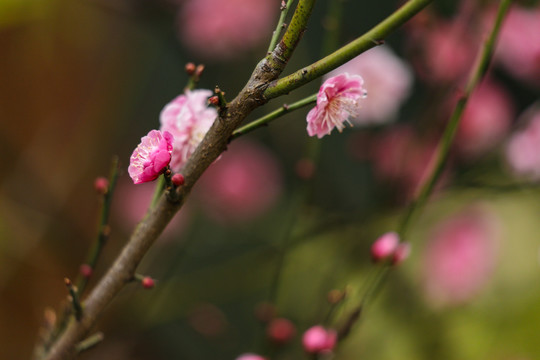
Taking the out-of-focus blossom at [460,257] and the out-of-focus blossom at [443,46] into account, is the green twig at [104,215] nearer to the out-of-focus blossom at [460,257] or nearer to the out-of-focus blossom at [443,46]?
the out-of-focus blossom at [443,46]

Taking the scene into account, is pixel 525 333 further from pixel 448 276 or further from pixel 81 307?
pixel 81 307

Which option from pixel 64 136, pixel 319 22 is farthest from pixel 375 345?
pixel 64 136

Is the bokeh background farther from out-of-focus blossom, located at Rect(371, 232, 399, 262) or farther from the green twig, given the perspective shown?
the green twig

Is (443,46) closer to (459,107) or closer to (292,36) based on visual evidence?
(459,107)

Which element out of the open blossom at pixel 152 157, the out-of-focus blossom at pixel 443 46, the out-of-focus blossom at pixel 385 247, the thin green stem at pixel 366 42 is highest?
the thin green stem at pixel 366 42

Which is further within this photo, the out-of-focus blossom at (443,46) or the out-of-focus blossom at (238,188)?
the out-of-focus blossom at (238,188)

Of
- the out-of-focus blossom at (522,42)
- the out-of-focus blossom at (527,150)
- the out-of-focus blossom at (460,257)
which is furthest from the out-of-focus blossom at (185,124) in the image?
the out-of-focus blossom at (460,257)

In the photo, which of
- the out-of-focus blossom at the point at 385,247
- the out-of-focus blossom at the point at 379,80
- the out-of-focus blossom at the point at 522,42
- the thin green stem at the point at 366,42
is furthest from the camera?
the out-of-focus blossom at the point at 522,42
